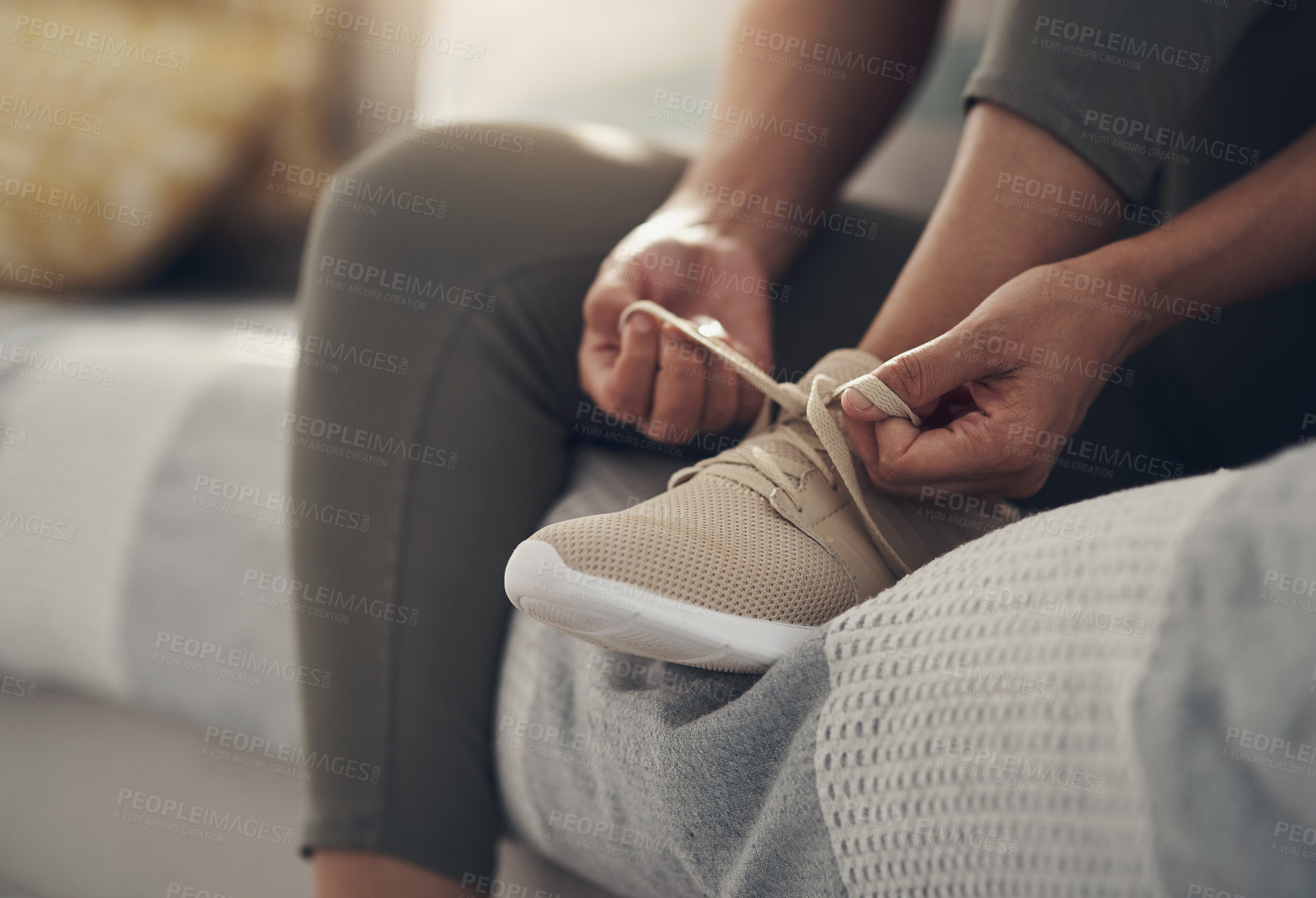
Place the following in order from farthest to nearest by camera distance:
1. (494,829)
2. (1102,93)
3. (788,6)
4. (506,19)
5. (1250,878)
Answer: (506,19)
(788,6)
(494,829)
(1102,93)
(1250,878)

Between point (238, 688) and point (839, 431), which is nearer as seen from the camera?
point (839, 431)

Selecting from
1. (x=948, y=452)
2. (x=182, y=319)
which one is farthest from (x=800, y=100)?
(x=182, y=319)

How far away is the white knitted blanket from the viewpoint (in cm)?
21

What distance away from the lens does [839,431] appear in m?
0.38

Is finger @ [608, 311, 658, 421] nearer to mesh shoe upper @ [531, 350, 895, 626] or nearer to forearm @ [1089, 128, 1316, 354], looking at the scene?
mesh shoe upper @ [531, 350, 895, 626]

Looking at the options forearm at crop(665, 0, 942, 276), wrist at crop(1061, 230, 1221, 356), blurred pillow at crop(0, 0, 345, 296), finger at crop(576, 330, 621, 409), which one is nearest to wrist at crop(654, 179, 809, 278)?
forearm at crop(665, 0, 942, 276)

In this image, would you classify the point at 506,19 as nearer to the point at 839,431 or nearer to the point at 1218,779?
the point at 839,431

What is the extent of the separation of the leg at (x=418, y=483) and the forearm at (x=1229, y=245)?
0.93ft

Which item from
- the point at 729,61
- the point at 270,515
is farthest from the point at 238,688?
the point at 729,61

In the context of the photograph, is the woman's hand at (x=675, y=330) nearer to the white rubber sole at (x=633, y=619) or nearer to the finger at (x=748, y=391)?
the finger at (x=748, y=391)

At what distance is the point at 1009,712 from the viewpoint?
23cm

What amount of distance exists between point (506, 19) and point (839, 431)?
1.03 meters

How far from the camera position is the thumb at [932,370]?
332 millimetres

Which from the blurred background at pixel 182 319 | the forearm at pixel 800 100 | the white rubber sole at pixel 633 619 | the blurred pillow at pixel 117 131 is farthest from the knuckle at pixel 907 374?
the blurred pillow at pixel 117 131
